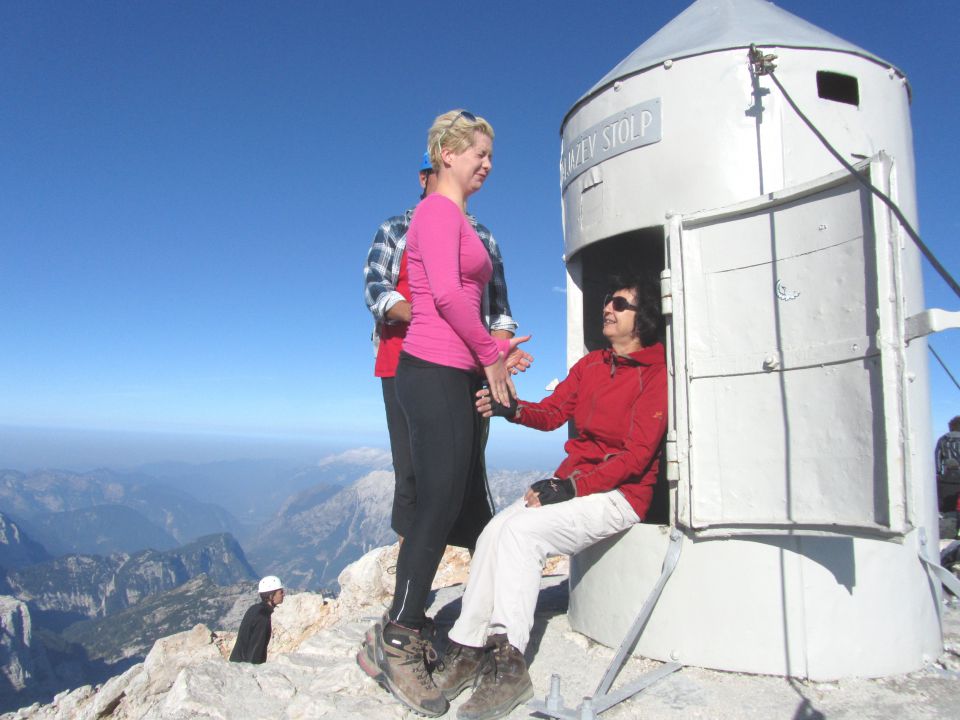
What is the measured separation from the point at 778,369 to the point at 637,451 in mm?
862

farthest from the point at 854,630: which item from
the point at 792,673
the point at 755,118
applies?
the point at 755,118

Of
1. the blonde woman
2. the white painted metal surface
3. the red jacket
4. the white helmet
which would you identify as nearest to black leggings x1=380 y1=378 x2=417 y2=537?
the blonde woman

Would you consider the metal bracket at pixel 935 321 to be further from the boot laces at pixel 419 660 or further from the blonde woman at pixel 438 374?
the boot laces at pixel 419 660

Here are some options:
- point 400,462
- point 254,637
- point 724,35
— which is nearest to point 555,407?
point 400,462

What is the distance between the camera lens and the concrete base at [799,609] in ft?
10.7

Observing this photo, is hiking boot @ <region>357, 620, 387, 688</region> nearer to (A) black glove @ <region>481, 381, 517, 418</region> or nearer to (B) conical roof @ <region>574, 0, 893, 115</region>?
(A) black glove @ <region>481, 381, 517, 418</region>

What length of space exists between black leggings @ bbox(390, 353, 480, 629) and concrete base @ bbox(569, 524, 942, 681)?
4.42 feet

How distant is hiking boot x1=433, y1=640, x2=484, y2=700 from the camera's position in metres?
3.12

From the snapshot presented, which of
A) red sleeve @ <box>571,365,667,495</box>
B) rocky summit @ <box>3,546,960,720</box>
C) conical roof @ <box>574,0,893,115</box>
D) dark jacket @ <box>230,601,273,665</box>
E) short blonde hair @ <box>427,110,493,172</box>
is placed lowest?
dark jacket @ <box>230,601,273,665</box>

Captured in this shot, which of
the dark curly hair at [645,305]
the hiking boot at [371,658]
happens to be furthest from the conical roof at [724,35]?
the hiking boot at [371,658]

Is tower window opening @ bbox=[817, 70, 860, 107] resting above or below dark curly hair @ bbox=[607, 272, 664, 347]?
above

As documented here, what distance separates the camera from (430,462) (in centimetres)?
311

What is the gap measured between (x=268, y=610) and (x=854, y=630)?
288 inches

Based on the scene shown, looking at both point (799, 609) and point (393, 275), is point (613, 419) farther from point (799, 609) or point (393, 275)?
point (393, 275)
